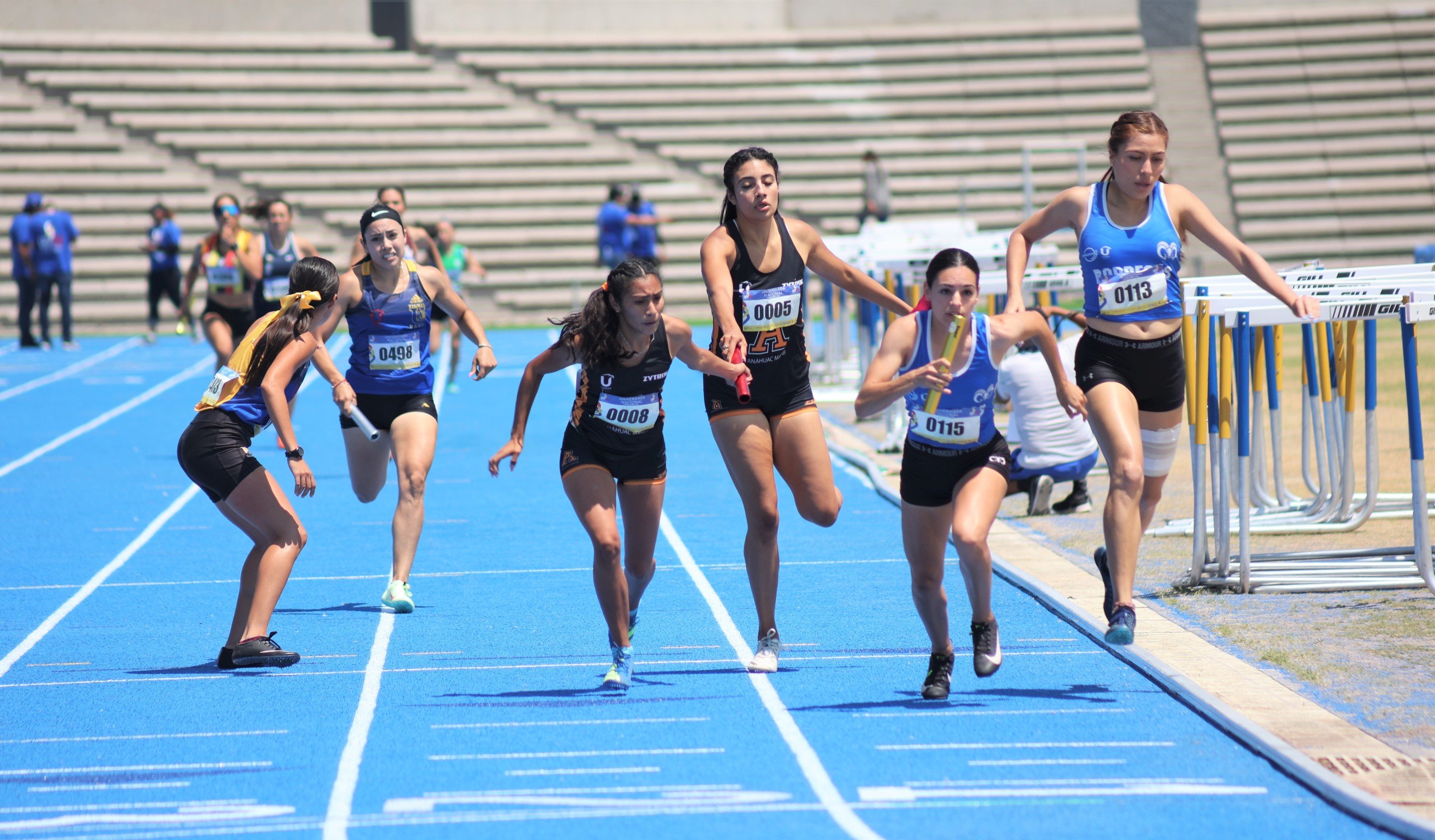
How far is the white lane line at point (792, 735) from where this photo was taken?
429cm

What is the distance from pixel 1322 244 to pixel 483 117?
15.3 m

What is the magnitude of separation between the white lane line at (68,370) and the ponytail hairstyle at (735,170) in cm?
1362

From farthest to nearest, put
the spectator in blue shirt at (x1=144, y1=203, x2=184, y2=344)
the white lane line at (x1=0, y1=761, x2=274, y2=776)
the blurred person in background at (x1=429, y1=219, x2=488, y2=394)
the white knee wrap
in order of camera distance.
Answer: the spectator in blue shirt at (x1=144, y1=203, x2=184, y2=344), the blurred person in background at (x1=429, y1=219, x2=488, y2=394), the white knee wrap, the white lane line at (x1=0, y1=761, x2=274, y2=776)

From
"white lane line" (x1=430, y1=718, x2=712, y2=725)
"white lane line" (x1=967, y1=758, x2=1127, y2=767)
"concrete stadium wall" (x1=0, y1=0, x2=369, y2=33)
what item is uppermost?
"concrete stadium wall" (x1=0, y1=0, x2=369, y2=33)

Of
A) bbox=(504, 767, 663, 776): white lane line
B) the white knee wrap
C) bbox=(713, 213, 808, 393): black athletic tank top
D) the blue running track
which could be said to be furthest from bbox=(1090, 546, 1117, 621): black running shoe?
bbox=(504, 767, 663, 776): white lane line

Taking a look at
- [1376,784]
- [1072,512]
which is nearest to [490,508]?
[1072,512]

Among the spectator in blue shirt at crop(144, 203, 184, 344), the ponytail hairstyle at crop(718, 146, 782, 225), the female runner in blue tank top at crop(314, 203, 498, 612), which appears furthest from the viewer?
the spectator in blue shirt at crop(144, 203, 184, 344)

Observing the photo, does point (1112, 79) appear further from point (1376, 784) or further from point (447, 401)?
point (1376, 784)

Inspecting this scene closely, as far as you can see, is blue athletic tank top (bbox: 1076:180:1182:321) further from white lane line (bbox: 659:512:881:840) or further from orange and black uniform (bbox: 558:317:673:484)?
white lane line (bbox: 659:512:881:840)

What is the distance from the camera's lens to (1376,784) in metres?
4.40

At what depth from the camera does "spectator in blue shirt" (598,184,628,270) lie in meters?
23.3

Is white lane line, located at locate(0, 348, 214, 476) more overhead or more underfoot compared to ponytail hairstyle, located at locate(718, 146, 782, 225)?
more underfoot

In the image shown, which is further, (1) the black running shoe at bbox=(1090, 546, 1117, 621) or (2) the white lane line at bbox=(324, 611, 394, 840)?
(1) the black running shoe at bbox=(1090, 546, 1117, 621)

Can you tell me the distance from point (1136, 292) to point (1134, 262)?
0.36 feet
